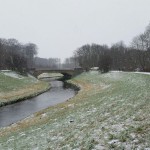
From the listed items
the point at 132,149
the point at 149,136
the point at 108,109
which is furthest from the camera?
the point at 108,109

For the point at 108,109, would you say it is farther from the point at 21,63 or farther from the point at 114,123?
the point at 21,63

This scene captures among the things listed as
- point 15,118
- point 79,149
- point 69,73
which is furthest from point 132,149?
point 69,73

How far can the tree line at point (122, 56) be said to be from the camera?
310 ft

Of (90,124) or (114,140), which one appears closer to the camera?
(114,140)

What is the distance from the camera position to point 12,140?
18469 mm

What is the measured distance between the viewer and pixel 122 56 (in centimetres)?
12462

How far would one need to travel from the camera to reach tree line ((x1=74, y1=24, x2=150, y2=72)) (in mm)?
94562

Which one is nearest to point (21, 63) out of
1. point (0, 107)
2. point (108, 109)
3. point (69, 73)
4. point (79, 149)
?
point (69, 73)

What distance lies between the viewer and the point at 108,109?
21.1 m

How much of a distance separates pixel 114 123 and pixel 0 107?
25190 millimetres

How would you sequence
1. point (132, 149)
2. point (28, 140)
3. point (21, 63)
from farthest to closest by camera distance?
point (21, 63), point (28, 140), point (132, 149)

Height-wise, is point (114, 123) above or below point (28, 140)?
above

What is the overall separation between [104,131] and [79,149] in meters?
2.06

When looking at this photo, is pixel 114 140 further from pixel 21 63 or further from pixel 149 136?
pixel 21 63
